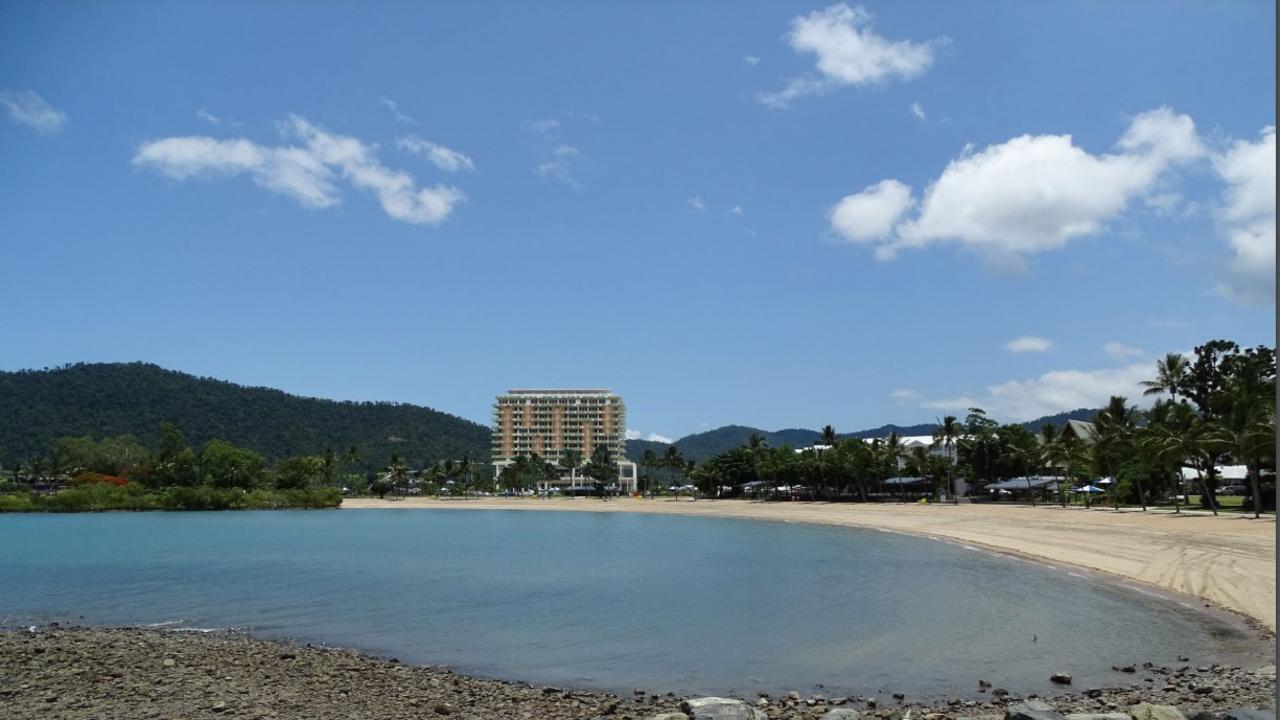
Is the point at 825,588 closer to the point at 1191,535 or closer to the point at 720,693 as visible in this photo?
the point at 720,693

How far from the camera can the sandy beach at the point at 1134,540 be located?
24844 mm

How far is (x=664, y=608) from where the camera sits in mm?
25391

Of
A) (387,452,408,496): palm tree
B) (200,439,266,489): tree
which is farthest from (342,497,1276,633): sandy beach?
(387,452,408,496): palm tree

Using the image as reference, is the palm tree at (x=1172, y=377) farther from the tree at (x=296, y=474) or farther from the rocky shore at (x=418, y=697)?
the tree at (x=296, y=474)

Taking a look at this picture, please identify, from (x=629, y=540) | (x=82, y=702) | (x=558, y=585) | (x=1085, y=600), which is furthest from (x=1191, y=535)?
(x=82, y=702)

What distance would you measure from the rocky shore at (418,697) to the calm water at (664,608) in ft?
3.83

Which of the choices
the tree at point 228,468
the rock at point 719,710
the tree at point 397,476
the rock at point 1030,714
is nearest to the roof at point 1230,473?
the rock at point 1030,714

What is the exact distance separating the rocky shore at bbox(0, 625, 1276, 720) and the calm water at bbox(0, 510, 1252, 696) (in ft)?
3.83

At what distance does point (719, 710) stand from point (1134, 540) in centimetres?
3476

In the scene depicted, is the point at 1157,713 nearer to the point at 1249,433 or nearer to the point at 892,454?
the point at 1249,433

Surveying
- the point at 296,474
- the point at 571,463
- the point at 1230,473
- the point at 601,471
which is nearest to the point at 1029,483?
the point at 1230,473

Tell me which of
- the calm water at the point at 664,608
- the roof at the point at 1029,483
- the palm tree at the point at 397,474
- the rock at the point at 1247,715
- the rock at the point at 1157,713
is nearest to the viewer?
the rock at the point at 1247,715

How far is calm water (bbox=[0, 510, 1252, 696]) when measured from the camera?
16844 millimetres

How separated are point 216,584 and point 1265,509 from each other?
59573 mm
